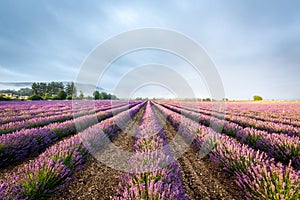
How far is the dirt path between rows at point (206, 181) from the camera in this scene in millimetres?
2523

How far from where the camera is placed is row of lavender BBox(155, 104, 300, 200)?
193 cm

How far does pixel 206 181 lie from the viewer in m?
2.93

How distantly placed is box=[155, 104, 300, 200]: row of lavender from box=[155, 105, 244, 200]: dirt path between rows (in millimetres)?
174

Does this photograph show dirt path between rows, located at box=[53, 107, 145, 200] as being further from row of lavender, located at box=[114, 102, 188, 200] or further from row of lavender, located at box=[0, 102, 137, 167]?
row of lavender, located at box=[0, 102, 137, 167]

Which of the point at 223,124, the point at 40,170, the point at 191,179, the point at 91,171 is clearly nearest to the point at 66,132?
the point at 91,171

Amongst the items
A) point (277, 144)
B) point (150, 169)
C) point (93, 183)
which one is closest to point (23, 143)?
point (93, 183)

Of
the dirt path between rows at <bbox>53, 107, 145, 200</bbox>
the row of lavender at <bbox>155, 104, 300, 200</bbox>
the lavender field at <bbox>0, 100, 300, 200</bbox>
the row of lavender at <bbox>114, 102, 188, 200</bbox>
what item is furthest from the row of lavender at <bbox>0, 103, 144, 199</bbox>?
the row of lavender at <bbox>155, 104, 300, 200</bbox>

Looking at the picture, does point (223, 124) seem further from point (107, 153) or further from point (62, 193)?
point (62, 193)

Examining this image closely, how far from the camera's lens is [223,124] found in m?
6.88

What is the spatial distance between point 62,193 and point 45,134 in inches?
111

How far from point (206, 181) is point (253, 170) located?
0.86m

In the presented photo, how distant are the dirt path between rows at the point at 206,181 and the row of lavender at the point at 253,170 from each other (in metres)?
0.17

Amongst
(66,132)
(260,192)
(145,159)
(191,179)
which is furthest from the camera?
(66,132)

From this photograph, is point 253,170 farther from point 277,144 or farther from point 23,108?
point 23,108
